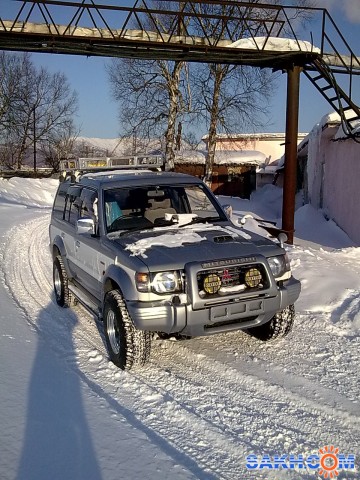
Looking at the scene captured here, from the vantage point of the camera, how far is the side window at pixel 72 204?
6.21 m

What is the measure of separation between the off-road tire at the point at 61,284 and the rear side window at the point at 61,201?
70cm

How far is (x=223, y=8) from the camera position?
2358 centimetres

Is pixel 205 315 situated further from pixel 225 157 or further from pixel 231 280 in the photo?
pixel 225 157

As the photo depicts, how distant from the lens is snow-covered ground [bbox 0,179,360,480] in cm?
299

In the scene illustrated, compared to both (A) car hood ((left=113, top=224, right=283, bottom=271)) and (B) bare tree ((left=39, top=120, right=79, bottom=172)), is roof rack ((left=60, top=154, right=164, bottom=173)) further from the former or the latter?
(B) bare tree ((left=39, top=120, right=79, bottom=172))

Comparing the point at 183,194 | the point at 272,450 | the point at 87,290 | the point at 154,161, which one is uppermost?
the point at 154,161

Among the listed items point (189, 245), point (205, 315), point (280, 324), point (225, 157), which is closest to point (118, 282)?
point (189, 245)

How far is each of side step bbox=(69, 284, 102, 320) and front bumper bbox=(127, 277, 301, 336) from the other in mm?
1092

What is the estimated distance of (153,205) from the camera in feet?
18.0

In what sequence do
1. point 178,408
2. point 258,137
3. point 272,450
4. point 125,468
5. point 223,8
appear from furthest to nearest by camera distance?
A: point 258,137
point 223,8
point 178,408
point 272,450
point 125,468

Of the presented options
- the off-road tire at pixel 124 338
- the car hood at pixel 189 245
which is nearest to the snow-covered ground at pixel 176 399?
the off-road tire at pixel 124 338

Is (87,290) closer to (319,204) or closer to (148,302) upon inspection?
(148,302)

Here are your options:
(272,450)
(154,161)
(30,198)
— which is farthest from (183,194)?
(30,198)

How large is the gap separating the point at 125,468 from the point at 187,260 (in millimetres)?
Result: 1860
